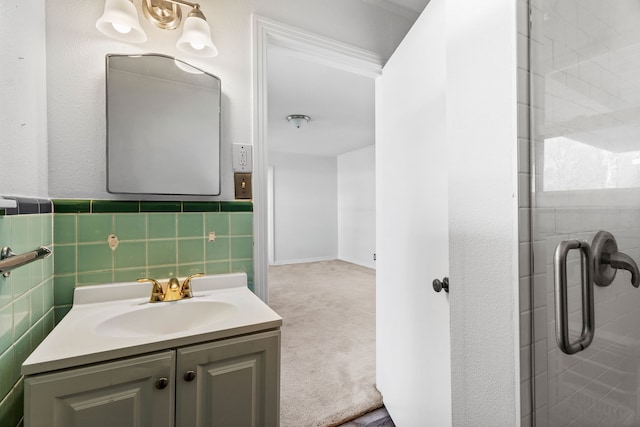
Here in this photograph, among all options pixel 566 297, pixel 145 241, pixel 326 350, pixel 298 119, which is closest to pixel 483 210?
pixel 566 297

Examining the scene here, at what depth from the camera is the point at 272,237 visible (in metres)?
5.82

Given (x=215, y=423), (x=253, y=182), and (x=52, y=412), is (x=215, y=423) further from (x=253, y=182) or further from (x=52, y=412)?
(x=253, y=182)

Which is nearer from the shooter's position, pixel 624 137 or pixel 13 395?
pixel 13 395

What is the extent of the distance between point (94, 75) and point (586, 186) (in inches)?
69.0

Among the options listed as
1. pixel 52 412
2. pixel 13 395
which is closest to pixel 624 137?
pixel 52 412

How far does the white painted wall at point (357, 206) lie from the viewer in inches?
216

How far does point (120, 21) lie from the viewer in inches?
41.4

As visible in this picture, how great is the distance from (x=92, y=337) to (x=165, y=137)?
0.79m

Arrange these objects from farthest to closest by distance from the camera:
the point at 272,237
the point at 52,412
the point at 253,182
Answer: the point at 272,237
the point at 253,182
the point at 52,412

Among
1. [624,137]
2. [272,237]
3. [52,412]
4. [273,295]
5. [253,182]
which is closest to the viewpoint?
[52,412]

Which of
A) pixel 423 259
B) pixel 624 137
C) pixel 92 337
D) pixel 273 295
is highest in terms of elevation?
pixel 624 137

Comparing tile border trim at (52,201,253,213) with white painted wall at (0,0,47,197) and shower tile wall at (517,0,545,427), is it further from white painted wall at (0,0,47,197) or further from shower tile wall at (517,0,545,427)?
shower tile wall at (517,0,545,427)

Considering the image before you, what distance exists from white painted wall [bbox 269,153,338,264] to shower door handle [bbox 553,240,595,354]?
17.2ft

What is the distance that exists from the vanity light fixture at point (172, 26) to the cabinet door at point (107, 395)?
3.79ft
